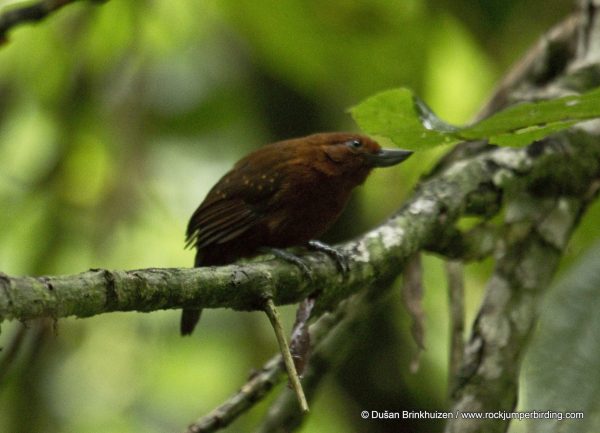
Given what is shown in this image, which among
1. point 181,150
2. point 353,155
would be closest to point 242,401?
point 353,155

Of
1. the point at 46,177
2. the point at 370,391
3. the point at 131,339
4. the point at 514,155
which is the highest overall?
the point at 46,177

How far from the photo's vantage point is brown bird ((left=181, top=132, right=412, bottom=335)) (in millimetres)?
3090

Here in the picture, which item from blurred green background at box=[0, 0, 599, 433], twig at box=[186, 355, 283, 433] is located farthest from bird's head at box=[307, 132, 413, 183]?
twig at box=[186, 355, 283, 433]

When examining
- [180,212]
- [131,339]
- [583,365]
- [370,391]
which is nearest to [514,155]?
[583,365]

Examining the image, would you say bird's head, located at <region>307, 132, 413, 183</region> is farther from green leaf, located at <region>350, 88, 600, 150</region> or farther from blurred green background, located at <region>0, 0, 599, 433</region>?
green leaf, located at <region>350, 88, 600, 150</region>

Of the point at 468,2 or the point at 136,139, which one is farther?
the point at 136,139

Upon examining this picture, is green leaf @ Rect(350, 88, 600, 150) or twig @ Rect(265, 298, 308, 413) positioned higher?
green leaf @ Rect(350, 88, 600, 150)

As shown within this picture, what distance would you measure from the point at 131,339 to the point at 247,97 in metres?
1.41

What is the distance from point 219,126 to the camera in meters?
4.41

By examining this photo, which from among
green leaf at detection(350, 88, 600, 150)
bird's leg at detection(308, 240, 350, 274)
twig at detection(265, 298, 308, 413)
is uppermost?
green leaf at detection(350, 88, 600, 150)

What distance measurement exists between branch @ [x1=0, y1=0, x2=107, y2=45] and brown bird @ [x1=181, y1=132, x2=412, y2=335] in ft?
4.38

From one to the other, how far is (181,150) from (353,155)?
4.65 ft

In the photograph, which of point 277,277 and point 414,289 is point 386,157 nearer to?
point 414,289

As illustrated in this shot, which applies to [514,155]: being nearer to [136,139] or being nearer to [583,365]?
[583,365]
